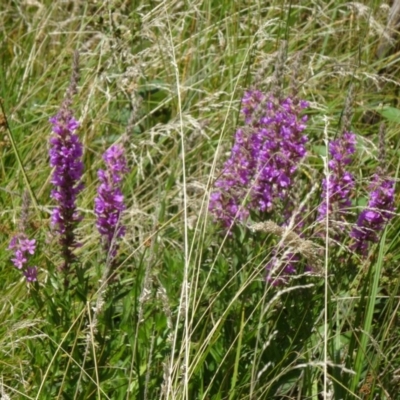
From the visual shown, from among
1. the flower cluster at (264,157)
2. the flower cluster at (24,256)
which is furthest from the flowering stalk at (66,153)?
the flower cluster at (264,157)

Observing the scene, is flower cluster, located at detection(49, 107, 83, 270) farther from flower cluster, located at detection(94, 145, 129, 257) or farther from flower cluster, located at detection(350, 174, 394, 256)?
flower cluster, located at detection(350, 174, 394, 256)

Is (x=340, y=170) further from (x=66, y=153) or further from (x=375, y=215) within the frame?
(x=66, y=153)

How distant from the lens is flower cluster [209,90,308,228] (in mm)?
2260

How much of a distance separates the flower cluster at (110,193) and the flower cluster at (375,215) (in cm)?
58

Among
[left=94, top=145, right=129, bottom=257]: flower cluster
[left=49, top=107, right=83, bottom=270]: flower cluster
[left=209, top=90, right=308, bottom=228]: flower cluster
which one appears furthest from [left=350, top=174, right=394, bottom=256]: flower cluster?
[left=49, top=107, right=83, bottom=270]: flower cluster

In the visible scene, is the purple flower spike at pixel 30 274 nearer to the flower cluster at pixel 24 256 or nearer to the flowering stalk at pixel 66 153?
the flower cluster at pixel 24 256

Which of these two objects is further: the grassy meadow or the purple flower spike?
the purple flower spike

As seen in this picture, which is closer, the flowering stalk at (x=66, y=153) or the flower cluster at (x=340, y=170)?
the flowering stalk at (x=66, y=153)

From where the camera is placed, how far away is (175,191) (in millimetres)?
3041

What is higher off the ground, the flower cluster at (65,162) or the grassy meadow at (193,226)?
the flower cluster at (65,162)

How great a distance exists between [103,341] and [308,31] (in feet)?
7.23

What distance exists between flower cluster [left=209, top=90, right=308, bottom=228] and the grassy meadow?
37 millimetres

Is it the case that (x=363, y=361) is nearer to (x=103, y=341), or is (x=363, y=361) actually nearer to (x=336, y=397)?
(x=336, y=397)

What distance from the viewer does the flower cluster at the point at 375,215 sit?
2234 millimetres
